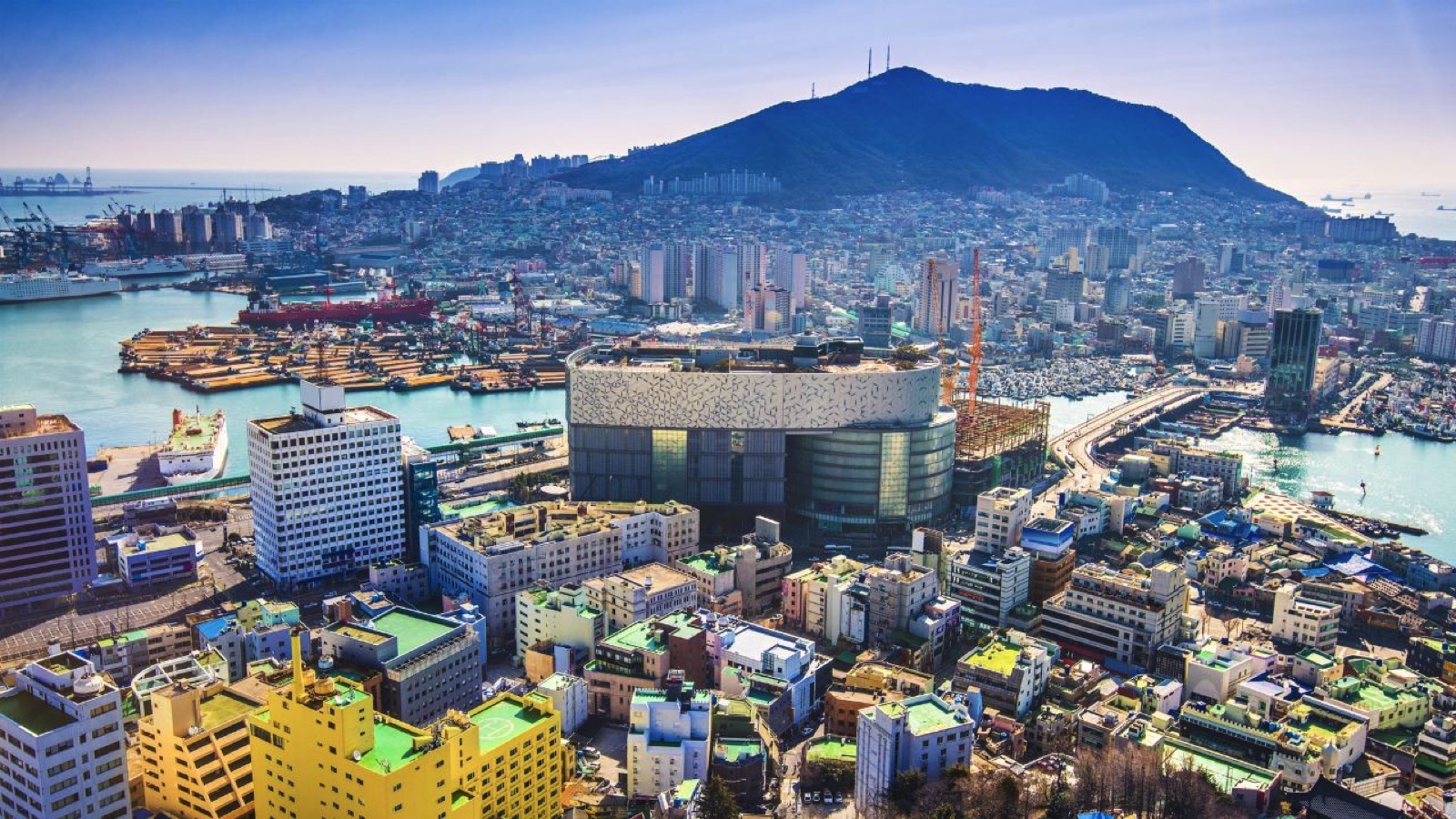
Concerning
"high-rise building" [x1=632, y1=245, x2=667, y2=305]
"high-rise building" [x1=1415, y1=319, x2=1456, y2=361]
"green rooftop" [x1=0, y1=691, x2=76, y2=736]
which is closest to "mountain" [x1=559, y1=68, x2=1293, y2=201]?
"high-rise building" [x1=632, y1=245, x2=667, y2=305]

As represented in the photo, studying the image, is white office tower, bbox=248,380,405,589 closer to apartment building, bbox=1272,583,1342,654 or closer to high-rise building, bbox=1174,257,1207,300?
apartment building, bbox=1272,583,1342,654

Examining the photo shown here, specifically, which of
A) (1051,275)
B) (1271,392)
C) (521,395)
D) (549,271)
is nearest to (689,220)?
(549,271)

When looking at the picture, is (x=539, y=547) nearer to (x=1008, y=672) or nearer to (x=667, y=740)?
(x=667, y=740)

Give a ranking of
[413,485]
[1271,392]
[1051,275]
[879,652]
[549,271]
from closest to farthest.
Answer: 1. [879,652]
2. [413,485]
3. [1271,392]
4. [1051,275]
5. [549,271]

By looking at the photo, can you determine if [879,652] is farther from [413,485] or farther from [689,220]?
[689,220]

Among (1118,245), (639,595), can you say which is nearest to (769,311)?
(639,595)

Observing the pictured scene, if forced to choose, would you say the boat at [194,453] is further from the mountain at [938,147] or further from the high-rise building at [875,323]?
the mountain at [938,147]
